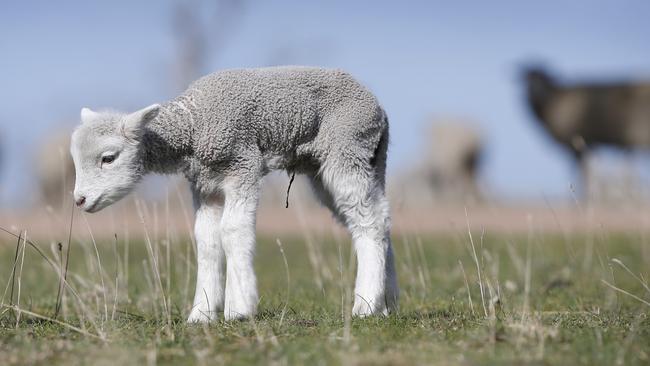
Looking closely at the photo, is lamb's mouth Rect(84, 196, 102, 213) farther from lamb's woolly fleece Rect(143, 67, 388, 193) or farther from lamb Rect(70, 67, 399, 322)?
lamb's woolly fleece Rect(143, 67, 388, 193)

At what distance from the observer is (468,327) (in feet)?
17.6

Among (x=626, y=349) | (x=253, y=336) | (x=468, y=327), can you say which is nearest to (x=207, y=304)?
(x=253, y=336)

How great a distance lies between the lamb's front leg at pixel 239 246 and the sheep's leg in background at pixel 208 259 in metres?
0.18

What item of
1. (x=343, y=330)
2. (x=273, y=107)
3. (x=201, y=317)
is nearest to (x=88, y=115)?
(x=273, y=107)

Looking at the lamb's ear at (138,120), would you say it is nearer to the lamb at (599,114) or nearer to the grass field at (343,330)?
the grass field at (343,330)

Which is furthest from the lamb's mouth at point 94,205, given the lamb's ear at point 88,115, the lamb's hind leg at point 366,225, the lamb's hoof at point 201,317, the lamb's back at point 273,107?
the lamb's hind leg at point 366,225

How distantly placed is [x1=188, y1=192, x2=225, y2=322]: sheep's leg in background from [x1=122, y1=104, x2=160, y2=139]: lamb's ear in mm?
757

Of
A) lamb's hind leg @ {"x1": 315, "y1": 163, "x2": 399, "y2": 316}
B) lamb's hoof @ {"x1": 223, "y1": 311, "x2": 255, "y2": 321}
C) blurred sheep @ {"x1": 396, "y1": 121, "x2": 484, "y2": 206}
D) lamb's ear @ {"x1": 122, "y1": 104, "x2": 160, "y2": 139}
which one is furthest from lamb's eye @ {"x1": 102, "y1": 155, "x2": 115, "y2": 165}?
blurred sheep @ {"x1": 396, "y1": 121, "x2": 484, "y2": 206}

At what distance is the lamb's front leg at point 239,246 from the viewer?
5938 millimetres

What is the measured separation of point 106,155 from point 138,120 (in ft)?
1.05

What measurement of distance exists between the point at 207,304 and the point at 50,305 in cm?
199

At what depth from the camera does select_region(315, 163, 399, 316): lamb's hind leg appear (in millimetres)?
6332

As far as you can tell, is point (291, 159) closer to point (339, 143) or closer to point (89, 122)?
point (339, 143)

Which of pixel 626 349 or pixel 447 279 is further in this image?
pixel 447 279
